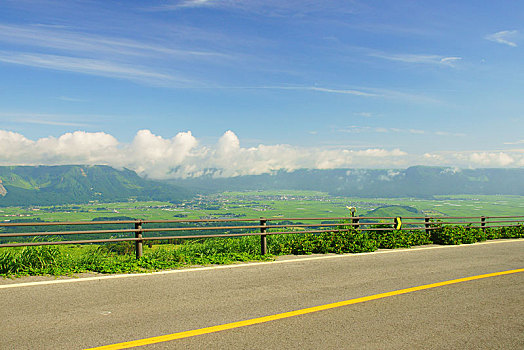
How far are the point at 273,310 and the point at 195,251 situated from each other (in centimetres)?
602

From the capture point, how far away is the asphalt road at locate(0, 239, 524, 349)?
523 cm

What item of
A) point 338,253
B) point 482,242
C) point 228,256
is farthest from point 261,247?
point 482,242

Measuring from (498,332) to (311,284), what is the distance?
3.66 meters

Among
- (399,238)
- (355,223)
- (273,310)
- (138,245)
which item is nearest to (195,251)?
(138,245)

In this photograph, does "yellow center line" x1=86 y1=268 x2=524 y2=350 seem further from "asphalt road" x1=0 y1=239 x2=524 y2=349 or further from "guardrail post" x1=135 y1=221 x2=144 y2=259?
"guardrail post" x1=135 y1=221 x2=144 y2=259

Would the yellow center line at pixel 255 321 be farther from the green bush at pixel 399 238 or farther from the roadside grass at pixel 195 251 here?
the green bush at pixel 399 238

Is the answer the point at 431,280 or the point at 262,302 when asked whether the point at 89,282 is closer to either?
the point at 262,302

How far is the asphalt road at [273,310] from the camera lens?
523 cm

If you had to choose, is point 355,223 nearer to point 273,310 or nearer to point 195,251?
point 195,251

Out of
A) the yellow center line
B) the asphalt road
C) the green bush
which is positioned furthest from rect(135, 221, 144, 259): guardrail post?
the green bush

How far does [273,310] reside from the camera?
6.59 metres

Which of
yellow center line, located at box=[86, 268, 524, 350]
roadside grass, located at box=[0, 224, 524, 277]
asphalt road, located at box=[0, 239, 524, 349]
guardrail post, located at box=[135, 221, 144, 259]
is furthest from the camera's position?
guardrail post, located at box=[135, 221, 144, 259]

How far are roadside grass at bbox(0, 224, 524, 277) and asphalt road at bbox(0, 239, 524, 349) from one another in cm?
99

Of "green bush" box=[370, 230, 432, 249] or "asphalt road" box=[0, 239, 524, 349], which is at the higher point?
"asphalt road" box=[0, 239, 524, 349]
